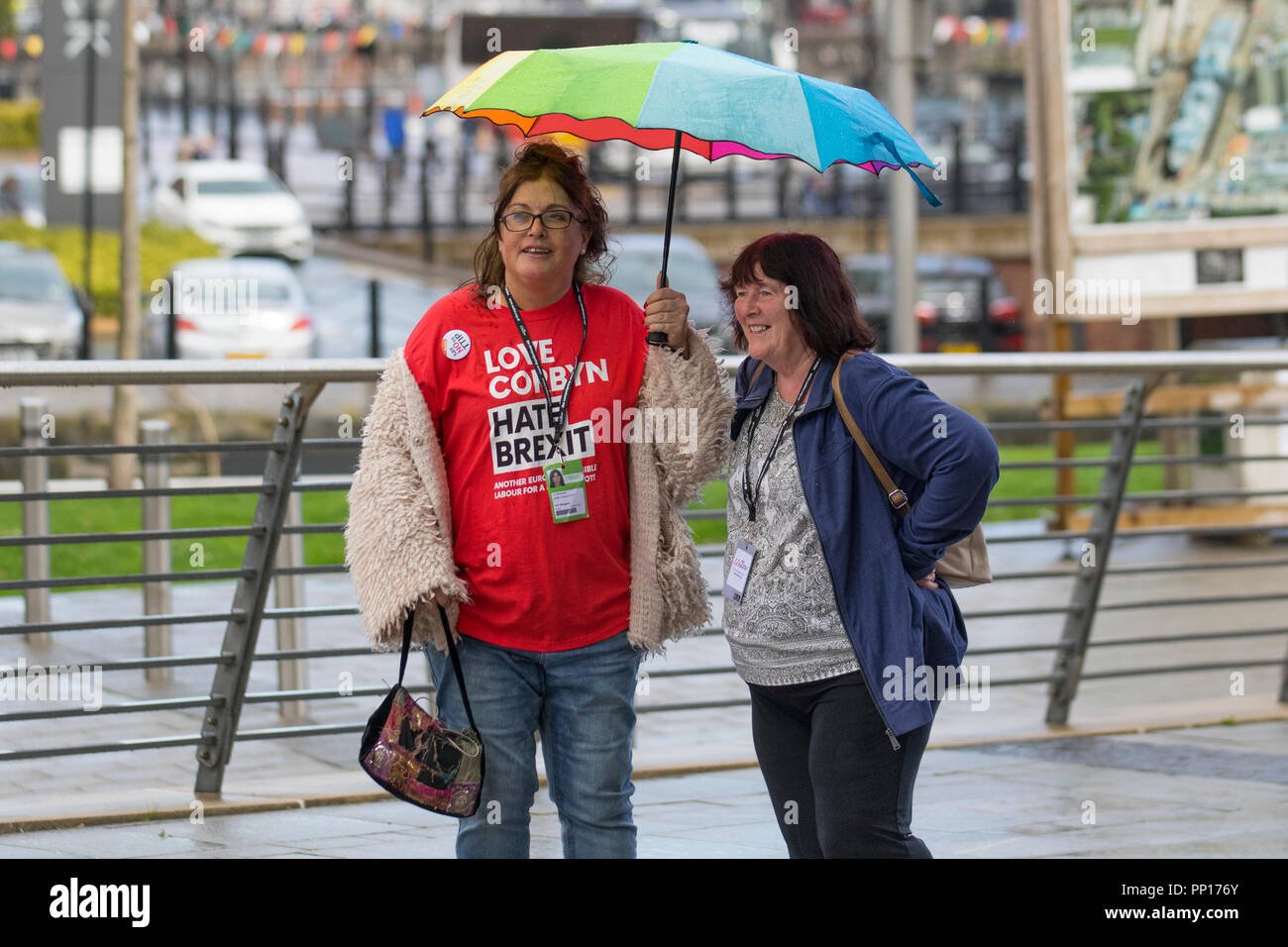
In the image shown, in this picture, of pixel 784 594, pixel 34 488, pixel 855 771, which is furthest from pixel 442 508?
pixel 34 488

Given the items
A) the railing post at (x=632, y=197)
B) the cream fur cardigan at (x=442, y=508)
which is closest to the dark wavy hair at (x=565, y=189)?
the cream fur cardigan at (x=442, y=508)

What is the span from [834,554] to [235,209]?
28.1 m

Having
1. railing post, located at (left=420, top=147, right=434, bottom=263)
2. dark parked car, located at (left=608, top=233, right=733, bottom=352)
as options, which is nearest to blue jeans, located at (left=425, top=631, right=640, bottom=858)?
dark parked car, located at (left=608, top=233, right=733, bottom=352)

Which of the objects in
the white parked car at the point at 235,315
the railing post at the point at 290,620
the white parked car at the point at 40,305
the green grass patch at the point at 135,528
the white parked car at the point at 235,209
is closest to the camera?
the railing post at the point at 290,620

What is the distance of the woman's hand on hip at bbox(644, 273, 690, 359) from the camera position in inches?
154

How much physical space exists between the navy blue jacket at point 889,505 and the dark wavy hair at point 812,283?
6 cm

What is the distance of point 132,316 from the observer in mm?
15812

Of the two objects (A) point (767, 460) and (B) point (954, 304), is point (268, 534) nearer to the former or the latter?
(A) point (767, 460)

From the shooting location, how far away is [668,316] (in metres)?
3.91

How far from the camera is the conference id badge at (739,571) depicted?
394cm

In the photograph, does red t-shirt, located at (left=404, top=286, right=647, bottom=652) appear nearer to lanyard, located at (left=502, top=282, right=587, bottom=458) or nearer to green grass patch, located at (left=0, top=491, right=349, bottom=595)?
lanyard, located at (left=502, top=282, right=587, bottom=458)

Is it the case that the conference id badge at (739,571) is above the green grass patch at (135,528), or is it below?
above

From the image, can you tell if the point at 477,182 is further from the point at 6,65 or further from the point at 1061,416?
the point at 1061,416

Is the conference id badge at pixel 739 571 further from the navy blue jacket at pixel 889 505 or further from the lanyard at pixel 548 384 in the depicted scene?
the lanyard at pixel 548 384
